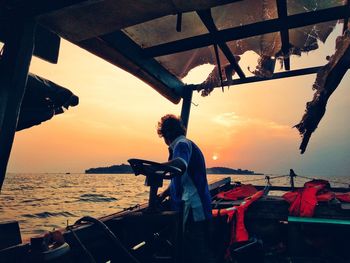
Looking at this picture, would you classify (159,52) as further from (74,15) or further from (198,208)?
(198,208)

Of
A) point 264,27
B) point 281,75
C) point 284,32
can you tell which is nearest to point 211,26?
point 264,27

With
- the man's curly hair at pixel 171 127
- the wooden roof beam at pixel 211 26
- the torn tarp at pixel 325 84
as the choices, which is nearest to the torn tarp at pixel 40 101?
the man's curly hair at pixel 171 127

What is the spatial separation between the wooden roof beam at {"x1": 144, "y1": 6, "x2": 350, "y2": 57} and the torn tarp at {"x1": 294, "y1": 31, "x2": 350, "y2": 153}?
0.41 meters

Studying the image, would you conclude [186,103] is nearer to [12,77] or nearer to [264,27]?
[264,27]

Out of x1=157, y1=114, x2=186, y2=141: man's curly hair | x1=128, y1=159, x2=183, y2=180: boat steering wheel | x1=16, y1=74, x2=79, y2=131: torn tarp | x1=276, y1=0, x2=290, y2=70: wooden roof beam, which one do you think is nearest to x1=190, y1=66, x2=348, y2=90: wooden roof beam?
x1=276, y1=0, x2=290, y2=70: wooden roof beam

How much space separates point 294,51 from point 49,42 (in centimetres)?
423

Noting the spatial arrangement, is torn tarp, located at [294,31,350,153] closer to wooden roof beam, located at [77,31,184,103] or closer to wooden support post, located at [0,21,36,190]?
wooden roof beam, located at [77,31,184,103]

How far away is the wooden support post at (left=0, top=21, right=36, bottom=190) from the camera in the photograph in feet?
7.91

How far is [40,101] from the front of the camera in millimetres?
2959

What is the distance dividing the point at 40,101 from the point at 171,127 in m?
1.65

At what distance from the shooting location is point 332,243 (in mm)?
4367

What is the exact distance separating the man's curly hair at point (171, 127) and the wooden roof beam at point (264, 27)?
1357 millimetres

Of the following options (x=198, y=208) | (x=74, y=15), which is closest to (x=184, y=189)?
(x=198, y=208)

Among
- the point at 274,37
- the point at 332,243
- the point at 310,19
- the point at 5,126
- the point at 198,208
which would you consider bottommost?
the point at 332,243
